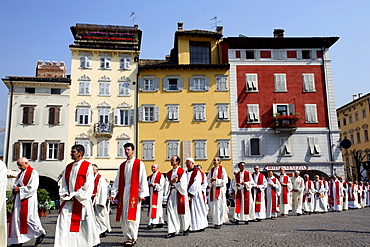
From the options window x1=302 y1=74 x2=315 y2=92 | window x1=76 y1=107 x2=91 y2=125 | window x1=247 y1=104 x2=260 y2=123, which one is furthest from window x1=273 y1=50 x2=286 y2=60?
window x1=76 y1=107 x2=91 y2=125

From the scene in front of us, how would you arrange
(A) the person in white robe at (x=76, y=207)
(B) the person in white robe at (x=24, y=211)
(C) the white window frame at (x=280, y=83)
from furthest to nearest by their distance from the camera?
(C) the white window frame at (x=280, y=83), (B) the person in white robe at (x=24, y=211), (A) the person in white robe at (x=76, y=207)

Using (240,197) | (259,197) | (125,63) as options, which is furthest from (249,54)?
(240,197)

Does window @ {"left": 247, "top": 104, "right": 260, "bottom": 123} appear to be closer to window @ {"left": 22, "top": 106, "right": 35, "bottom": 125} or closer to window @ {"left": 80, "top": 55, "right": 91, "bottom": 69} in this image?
window @ {"left": 80, "top": 55, "right": 91, "bottom": 69}

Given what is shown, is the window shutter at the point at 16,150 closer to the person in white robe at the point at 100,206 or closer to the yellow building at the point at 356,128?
the person in white robe at the point at 100,206

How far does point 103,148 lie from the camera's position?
3203cm

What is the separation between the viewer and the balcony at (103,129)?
3191 centimetres

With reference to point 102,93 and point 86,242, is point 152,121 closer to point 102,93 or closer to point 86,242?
point 102,93

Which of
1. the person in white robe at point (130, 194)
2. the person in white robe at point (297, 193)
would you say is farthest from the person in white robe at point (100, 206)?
the person in white robe at point (297, 193)

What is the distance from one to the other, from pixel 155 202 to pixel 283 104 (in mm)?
23632

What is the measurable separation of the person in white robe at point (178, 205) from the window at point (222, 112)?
2266 centimetres

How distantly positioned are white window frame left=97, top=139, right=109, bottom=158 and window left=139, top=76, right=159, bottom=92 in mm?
5552

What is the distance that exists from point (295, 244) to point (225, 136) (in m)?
24.8

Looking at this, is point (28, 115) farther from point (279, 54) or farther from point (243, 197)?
point (243, 197)

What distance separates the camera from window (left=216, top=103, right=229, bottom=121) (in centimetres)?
3284
